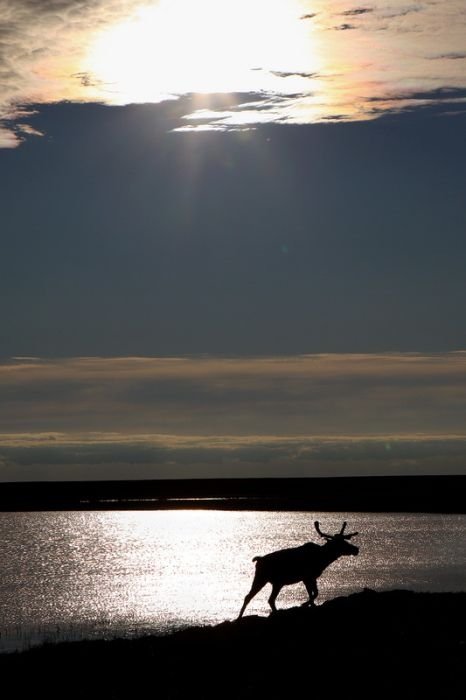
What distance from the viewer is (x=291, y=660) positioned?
61.1 ft

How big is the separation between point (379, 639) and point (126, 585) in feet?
149

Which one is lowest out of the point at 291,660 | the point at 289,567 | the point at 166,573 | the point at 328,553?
the point at 166,573

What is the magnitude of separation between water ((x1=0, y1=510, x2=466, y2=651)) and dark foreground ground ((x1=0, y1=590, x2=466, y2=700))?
12305 mm

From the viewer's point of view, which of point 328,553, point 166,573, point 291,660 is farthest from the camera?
point 166,573

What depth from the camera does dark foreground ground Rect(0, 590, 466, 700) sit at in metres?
17.2

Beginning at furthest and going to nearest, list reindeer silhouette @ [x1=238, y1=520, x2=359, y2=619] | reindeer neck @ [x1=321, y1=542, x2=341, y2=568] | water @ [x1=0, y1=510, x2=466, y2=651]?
water @ [x1=0, y1=510, x2=466, y2=651], reindeer neck @ [x1=321, y1=542, x2=341, y2=568], reindeer silhouette @ [x1=238, y1=520, x2=359, y2=619]

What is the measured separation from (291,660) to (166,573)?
54.7 m

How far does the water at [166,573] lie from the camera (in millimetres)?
43500

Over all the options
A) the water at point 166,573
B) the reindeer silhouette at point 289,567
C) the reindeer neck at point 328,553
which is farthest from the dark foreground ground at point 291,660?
the water at point 166,573

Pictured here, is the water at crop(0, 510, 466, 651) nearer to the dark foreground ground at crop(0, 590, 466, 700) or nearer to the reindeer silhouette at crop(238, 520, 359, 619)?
the dark foreground ground at crop(0, 590, 466, 700)

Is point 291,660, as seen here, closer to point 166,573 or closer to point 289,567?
point 289,567

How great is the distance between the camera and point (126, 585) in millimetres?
63156

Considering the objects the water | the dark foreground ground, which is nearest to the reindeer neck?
the dark foreground ground

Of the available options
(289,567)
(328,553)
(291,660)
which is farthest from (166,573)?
(291,660)
